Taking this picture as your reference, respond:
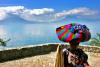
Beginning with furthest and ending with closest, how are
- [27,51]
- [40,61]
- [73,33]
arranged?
[27,51] < [40,61] < [73,33]

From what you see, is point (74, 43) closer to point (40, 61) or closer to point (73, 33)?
point (73, 33)

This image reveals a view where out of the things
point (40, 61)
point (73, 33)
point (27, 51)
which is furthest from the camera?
point (27, 51)

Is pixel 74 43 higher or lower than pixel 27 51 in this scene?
higher

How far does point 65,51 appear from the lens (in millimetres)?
5918

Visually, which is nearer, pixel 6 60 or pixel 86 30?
pixel 86 30

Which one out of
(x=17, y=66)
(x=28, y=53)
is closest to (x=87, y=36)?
(x=17, y=66)

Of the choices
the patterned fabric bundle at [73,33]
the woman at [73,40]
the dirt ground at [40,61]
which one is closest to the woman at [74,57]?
the woman at [73,40]

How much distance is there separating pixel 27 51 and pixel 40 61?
1.51 m

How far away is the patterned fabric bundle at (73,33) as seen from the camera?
5.76 m

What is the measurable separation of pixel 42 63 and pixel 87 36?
7.77m

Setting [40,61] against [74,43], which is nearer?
[74,43]

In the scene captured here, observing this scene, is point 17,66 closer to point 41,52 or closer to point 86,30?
point 41,52

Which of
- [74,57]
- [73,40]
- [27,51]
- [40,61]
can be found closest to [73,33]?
[73,40]

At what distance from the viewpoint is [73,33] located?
5797 mm
